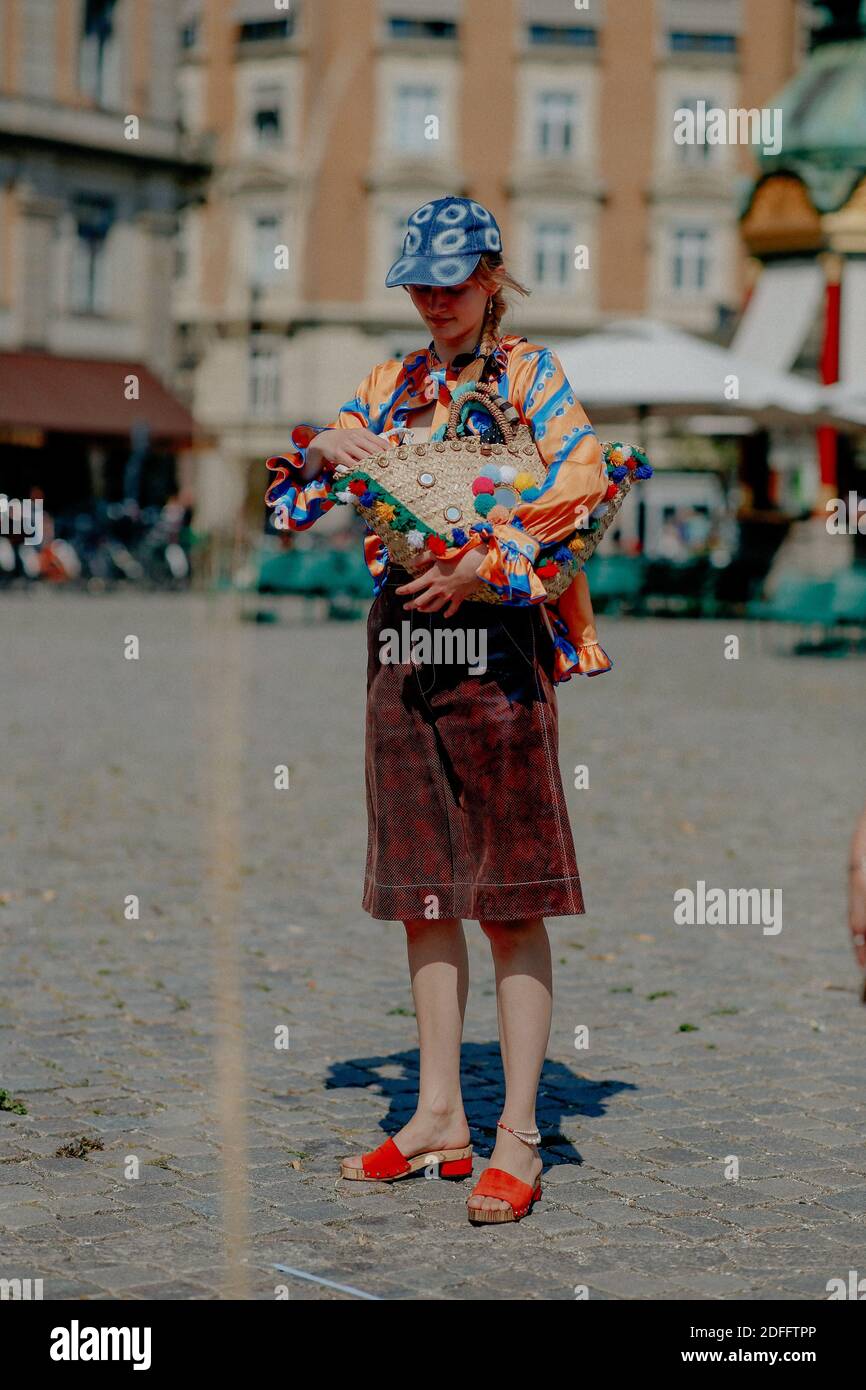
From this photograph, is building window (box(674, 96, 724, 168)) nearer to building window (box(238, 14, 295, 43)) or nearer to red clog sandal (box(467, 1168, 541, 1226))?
building window (box(238, 14, 295, 43))

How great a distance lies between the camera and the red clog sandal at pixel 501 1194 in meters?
4.18

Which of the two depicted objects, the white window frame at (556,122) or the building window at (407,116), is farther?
the white window frame at (556,122)

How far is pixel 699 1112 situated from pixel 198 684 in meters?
11.3

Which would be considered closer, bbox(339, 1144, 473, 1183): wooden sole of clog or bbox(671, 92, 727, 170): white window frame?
bbox(339, 1144, 473, 1183): wooden sole of clog

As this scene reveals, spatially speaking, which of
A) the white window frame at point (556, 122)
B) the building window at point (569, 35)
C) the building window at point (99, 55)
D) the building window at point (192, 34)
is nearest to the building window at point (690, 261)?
the white window frame at point (556, 122)

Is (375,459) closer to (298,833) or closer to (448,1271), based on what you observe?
(448,1271)

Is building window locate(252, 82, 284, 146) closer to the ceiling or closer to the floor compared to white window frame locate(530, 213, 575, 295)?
closer to the ceiling

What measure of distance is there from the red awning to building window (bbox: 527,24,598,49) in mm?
21987

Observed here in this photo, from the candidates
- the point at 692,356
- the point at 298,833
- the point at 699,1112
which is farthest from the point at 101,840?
the point at 692,356

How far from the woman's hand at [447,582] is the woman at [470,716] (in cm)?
6

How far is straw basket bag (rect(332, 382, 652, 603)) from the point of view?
13.8 ft

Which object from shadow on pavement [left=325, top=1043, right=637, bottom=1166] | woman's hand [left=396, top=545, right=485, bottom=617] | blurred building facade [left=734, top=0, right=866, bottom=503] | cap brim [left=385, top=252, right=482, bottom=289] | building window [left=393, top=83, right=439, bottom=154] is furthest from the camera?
building window [left=393, top=83, right=439, bottom=154]

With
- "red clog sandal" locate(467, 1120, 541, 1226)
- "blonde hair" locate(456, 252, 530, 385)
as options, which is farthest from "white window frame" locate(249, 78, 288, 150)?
"red clog sandal" locate(467, 1120, 541, 1226)

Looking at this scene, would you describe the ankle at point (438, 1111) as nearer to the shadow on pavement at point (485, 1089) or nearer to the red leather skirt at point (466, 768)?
the shadow on pavement at point (485, 1089)
